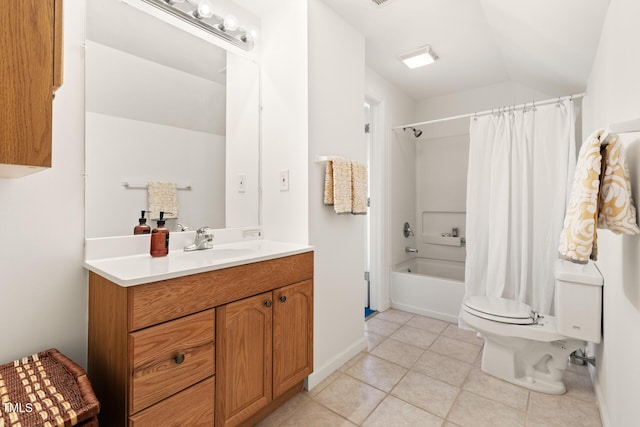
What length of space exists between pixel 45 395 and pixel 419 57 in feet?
9.91

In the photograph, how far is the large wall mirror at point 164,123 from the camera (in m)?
1.35

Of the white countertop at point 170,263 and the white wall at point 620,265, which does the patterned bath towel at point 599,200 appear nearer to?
the white wall at point 620,265

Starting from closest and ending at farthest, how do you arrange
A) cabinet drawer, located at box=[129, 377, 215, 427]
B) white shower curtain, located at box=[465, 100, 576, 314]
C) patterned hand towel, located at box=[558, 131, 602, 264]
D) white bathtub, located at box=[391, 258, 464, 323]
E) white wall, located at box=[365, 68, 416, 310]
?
1. patterned hand towel, located at box=[558, 131, 602, 264]
2. cabinet drawer, located at box=[129, 377, 215, 427]
3. white shower curtain, located at box=[465, 100, 576, 314]
4. white bathtub, located at box=[391, 258, 464, 323]
5. white wall, located at box=[365, 68, 416, 310]

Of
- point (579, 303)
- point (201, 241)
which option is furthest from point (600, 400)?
point (201, 241)

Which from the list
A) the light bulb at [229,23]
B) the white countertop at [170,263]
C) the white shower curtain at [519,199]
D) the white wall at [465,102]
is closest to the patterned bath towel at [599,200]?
the white countertop at [170,263]

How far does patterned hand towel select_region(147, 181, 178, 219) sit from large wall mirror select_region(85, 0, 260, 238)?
3 cm

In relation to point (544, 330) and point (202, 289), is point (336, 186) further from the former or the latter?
point (544, 330)

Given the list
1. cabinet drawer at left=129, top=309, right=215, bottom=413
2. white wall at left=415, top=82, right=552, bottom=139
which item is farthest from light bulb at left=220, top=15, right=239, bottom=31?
white wall at left=415, top=82, right=552, bottom=139

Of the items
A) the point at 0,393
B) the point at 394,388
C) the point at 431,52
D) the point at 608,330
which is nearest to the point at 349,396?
the point at 394,388

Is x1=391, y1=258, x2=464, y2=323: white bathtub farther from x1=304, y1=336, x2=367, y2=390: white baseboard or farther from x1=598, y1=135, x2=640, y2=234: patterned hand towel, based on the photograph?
x1=598, y1=135, x2=640, y2=234: patterned hand towel

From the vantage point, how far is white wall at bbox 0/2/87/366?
112 centimetres

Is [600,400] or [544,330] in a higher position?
[544,330]

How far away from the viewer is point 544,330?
5.72ft

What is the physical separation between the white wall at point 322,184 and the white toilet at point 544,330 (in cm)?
86
